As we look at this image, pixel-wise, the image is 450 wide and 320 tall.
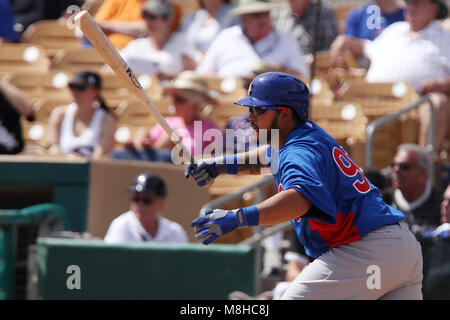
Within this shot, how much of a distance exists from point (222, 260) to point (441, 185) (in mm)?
2133

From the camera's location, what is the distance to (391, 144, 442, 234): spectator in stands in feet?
21.1

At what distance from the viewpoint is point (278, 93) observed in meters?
4.12

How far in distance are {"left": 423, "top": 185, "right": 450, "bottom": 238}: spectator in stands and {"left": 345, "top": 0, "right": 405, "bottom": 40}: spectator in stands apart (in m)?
3.17

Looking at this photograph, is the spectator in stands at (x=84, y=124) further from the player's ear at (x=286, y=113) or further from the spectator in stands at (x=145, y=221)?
the player's ear at (x=286, y=113)

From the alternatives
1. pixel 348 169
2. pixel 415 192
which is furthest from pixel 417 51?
pixel 348 169

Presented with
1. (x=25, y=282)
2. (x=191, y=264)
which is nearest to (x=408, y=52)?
(x=191, y=264)

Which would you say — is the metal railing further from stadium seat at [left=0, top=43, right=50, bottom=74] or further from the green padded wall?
stadium seat at [left=0, top=43, right=50, bottom=74]

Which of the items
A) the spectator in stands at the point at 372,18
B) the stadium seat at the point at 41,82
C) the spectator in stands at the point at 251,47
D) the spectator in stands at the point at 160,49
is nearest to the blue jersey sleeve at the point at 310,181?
the spectator in stands at the point at 251,47

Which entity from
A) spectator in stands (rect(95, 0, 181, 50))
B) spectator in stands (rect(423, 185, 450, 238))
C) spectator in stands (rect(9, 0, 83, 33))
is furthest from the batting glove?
spectator in stands (rect(9, 0, 83, 33))

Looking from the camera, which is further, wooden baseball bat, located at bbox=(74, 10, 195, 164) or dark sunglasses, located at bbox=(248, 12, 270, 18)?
dark sunglasses, located at bbox=(248, 12, 270, 18)

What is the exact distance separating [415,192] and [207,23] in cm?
410

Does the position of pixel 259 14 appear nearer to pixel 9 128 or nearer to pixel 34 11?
pixel 9 128

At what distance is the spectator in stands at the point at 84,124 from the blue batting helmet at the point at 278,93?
368cm

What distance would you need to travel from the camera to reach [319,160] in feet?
13.0
